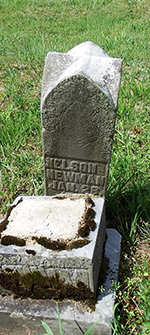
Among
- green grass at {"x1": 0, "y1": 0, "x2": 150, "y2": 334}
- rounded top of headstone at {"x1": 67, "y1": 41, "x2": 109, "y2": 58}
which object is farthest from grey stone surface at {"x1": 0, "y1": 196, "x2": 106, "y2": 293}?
rounded top of headstone at {"x1": 67, "y1": 41, "x2": 109, "y2": 58}

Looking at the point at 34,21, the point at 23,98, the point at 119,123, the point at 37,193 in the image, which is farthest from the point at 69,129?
the point at 34,21

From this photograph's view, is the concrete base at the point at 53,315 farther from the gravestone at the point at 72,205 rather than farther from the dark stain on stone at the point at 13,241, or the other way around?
the dark stain on stone at the point at 13,241

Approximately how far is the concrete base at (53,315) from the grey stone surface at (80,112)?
85cm

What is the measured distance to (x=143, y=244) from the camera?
8.97ft

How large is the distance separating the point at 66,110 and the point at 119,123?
6.20 feet

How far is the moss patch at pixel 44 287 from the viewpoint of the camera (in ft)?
6.81

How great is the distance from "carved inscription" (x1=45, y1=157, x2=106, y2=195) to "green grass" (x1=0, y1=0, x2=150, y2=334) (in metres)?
0.40

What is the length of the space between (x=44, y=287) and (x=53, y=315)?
0.17 meters

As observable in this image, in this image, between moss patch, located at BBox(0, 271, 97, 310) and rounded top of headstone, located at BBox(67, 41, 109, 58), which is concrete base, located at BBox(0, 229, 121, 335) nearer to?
moss patch, located at BBox(0, 271, 97, 310)

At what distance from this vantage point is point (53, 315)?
204 cm

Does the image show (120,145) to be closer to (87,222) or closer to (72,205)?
(72,205)

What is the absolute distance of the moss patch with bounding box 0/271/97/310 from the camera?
2.08 meters

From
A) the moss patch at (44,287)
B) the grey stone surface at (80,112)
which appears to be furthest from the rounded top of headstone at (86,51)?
the moss patch at (44,287)

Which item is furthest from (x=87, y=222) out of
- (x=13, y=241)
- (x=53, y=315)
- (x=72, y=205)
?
(x=53, y=315)
